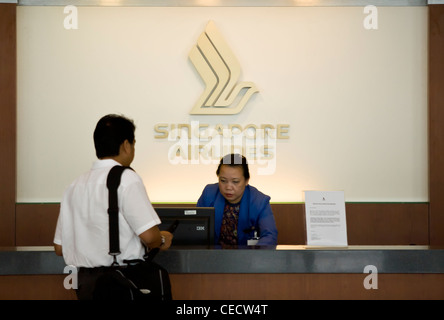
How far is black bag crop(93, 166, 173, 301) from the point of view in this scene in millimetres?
2414

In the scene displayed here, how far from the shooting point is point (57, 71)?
5809mm

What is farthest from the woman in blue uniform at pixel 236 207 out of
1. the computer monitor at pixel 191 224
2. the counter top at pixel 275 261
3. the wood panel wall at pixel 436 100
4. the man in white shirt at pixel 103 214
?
the wood panel wall at pixel 436 100

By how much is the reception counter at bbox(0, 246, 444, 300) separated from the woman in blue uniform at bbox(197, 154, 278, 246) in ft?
3.30

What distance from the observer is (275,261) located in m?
3.14

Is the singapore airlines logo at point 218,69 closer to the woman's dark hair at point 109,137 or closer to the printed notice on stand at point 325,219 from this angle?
the printed notice on stand at point 325,219

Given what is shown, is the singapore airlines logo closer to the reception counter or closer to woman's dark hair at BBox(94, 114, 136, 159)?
the reception counter

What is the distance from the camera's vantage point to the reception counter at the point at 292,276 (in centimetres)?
313

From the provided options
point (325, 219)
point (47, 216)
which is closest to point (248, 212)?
point (325, 219)

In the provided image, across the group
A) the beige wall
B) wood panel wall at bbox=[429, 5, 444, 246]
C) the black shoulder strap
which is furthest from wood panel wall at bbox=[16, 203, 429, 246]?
the black shoulder strap

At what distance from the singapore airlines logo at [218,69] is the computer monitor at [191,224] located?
234 cm

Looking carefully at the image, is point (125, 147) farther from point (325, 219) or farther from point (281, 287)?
point (325, 219)

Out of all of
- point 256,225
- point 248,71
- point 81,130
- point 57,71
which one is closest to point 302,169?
point 248,71
